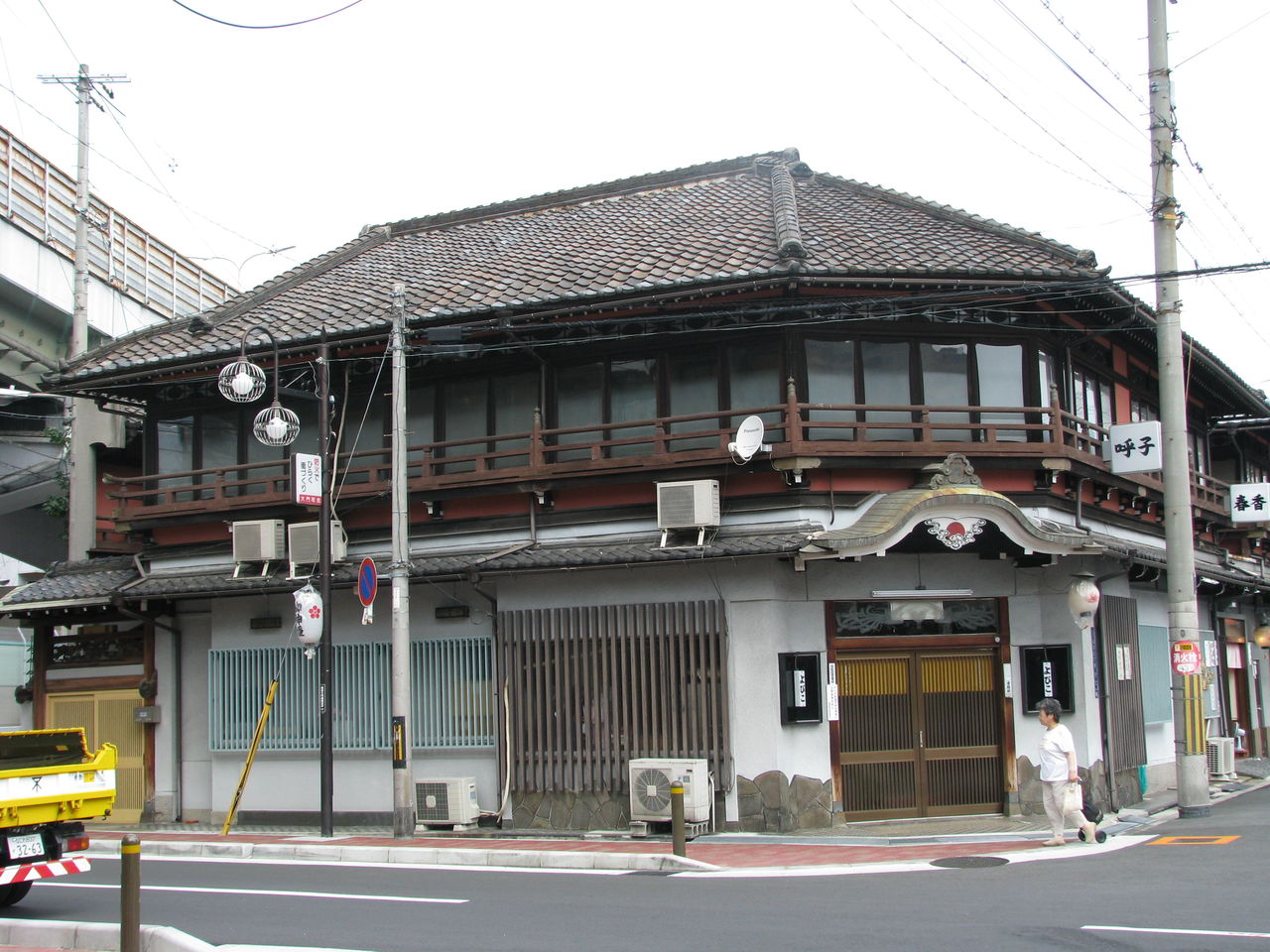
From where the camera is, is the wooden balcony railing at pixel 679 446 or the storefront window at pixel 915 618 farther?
the storefront window at pixel 915 618

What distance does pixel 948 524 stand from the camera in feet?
55.8

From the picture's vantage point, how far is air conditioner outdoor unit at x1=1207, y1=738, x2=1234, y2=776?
79.6 feet

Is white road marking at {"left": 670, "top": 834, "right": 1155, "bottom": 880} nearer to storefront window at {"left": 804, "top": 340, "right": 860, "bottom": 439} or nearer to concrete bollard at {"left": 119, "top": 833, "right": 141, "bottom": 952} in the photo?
concrete bollard at {"left": 119, "top": 833, "right": 141, "bottom": 952}

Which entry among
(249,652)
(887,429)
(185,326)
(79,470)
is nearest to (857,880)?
(887,429)

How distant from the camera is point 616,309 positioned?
18.7 meters

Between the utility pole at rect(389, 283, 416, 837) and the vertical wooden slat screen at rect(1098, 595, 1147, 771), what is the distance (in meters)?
10.9

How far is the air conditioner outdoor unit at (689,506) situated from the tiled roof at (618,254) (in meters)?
2.92

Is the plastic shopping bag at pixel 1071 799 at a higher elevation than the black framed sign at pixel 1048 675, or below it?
below

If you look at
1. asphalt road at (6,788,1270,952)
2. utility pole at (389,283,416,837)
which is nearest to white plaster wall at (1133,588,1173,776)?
asphalt road at (6,788,1270,952)

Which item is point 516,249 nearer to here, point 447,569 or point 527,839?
point 447,569

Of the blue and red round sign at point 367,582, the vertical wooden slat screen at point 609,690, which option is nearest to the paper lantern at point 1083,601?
the vertical wooden slat screen at point 609,690

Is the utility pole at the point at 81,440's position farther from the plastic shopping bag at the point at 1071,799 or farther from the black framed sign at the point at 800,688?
the plastic shopping bag at the point at 1071,799

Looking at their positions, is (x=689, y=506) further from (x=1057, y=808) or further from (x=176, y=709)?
(x=176, y=709)

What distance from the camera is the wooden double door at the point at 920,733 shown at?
59.0 feet
